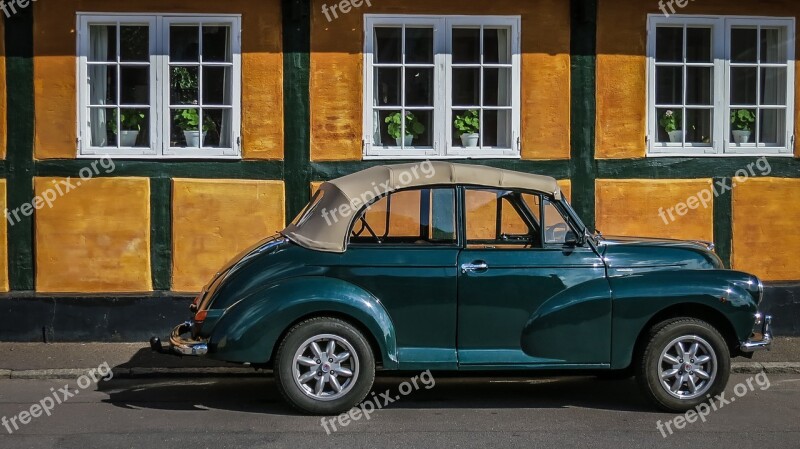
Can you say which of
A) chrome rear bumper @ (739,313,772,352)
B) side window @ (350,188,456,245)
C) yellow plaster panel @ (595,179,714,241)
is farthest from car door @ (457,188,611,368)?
yellow plaster panel @ (595,179,714,241)

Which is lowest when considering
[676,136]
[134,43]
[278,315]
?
[278,315]

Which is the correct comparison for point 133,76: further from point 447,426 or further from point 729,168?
point 729,168

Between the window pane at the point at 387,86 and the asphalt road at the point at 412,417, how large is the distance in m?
3.36

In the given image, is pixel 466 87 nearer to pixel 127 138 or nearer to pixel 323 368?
pixel 127 138

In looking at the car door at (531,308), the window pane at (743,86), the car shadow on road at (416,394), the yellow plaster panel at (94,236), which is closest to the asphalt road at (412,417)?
the car shadow on road at (416,394)

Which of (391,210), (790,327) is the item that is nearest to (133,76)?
(391,210)

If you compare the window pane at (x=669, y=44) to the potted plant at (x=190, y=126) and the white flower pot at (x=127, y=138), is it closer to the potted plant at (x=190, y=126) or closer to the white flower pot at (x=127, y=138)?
the potted plant at (x=190, y=126)

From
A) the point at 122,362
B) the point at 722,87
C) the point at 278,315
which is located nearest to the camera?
the point at 278,315

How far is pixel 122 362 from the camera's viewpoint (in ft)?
31.7

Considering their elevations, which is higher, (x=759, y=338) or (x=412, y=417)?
(x=759, y=338)

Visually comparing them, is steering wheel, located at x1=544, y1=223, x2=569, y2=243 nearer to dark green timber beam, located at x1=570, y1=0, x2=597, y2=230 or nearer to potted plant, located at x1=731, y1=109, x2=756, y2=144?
dark green timber beam, located at x1=570, y1=0, x2=597, y2=230

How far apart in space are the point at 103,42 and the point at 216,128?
58.1 inches

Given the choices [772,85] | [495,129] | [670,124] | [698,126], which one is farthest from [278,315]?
[772,85]

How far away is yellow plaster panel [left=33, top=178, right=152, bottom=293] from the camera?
1070 cm
